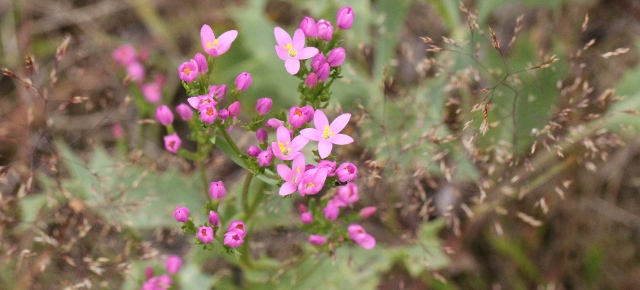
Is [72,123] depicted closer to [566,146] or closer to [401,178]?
[401,178]

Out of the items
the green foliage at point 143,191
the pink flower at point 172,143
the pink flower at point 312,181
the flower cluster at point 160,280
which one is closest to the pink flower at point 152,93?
the green foliage at point 143,191

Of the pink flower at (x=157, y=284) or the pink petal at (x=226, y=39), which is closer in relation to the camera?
the pink petal at (x=226, y=39)

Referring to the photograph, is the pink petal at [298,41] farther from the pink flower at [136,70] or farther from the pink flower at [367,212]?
the pink flower at [136,70]

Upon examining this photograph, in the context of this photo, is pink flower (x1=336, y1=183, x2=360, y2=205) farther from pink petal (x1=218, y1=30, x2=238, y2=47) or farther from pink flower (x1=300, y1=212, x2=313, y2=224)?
pink petal (x1=218, y1=30, x2=238, y2=47)

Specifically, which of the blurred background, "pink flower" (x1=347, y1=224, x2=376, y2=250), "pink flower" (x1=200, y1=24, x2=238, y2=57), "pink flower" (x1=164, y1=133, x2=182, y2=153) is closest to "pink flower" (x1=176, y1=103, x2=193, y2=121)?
"pink flower" (x1=164, y1=133, x2=182, y2=153)

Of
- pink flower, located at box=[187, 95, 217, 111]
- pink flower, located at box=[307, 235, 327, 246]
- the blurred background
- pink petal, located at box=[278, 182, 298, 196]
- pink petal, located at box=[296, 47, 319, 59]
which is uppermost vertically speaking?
pink petal, located at box=[296, 47, 319, 59]

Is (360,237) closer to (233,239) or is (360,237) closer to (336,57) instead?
(233,239)
